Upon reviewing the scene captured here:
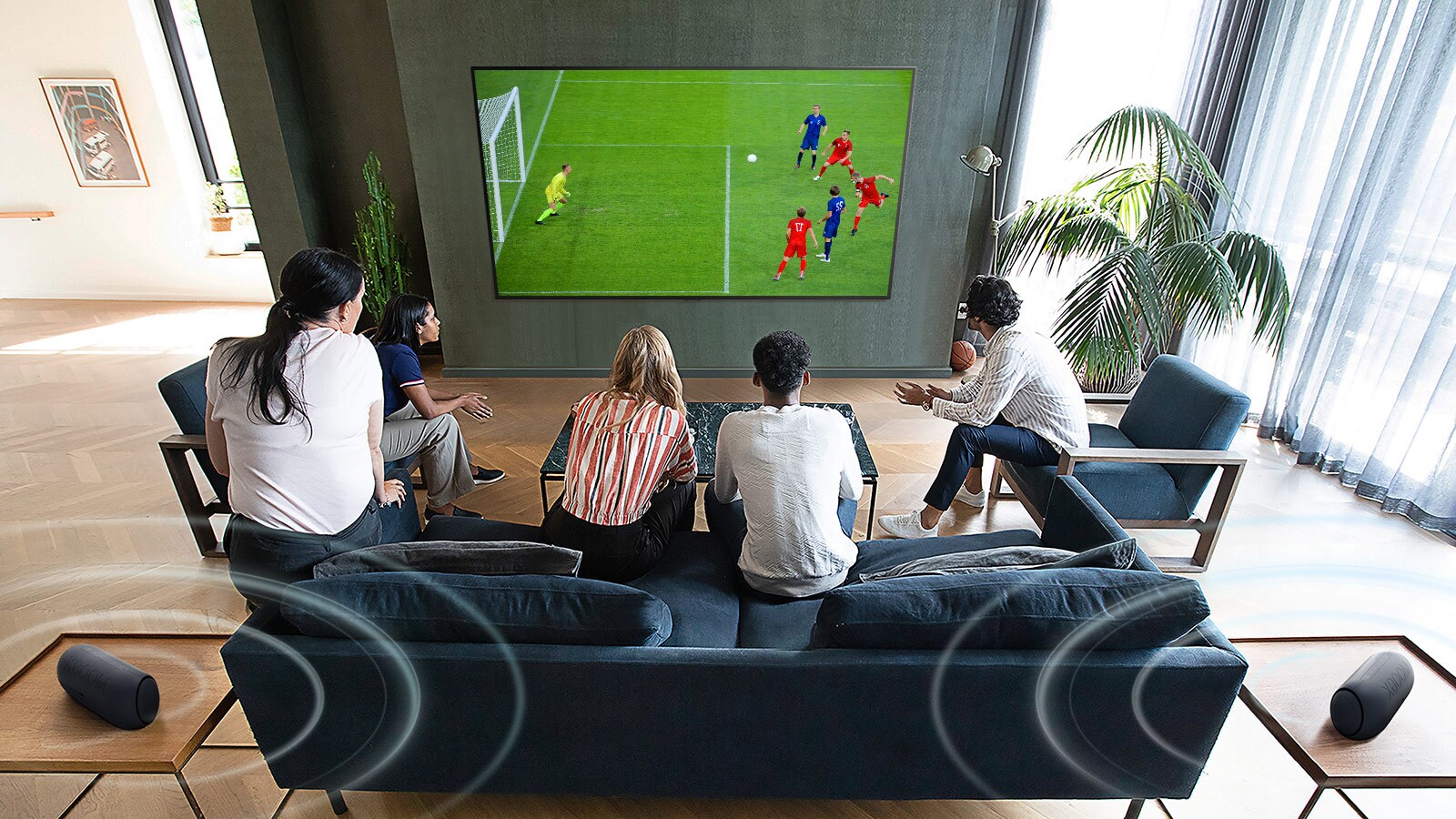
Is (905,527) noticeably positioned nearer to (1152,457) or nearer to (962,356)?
(1152,457)

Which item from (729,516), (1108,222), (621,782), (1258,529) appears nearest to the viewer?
(621,782)

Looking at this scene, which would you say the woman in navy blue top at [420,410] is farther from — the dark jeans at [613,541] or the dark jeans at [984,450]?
the dark jeans at [984,450]

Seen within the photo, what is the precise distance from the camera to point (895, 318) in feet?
16.4

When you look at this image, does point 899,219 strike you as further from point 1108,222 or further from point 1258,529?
point 1258,529

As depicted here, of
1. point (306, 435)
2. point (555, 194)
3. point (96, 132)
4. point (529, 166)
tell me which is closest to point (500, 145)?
point (529, 166)

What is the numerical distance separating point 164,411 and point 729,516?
4.02m

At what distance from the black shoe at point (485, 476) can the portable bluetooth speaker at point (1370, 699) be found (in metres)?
3.32

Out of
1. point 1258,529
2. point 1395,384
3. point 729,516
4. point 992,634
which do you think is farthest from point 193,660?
point 1395,384

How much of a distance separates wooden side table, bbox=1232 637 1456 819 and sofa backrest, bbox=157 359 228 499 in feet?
11.1

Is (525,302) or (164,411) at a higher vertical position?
(525,302)

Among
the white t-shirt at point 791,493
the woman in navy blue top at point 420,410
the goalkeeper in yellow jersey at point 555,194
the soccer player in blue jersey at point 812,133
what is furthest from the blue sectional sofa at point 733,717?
the soccer player in blue jersey at point 812,133

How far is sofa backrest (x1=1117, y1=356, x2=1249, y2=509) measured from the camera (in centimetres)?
285

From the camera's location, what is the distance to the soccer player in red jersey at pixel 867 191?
462cm

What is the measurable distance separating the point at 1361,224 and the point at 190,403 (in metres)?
5.23
